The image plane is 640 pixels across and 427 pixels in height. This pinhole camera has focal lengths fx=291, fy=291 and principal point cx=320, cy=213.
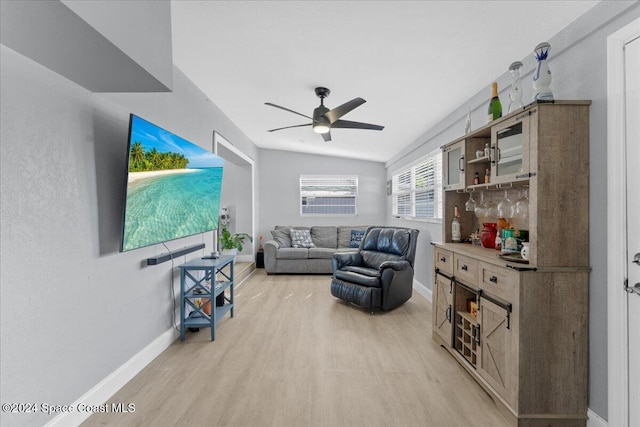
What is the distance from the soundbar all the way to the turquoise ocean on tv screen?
0.17 metres

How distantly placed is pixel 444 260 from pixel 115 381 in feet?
8.99

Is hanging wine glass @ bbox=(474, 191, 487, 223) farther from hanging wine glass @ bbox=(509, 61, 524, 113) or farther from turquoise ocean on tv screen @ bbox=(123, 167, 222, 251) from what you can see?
turquoise ocean on tv screen @ bbox=(123, 167, 222, 251)

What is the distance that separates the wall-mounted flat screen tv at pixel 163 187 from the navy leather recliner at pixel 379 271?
6.23 feet

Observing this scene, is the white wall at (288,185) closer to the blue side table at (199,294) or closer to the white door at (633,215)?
the blue side table at (199,294)

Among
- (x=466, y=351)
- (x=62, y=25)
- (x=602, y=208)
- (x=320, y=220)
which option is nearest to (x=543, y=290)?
(x=602, y=208)

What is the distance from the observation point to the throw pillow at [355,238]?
19.9 ft

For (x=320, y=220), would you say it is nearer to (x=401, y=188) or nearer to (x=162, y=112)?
(x=401, y=188)

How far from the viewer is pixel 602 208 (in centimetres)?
159

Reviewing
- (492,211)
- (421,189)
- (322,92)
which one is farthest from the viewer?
(421,189)

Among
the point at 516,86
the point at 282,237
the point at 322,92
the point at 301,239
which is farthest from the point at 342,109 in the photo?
the point at 282,237

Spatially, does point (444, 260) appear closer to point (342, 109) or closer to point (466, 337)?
point (466, 337)

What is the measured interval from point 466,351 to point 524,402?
0.71 m

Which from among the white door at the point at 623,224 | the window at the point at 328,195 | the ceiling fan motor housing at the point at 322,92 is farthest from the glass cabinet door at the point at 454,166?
the window at the point at 328,195

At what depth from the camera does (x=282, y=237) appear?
20.1ft
